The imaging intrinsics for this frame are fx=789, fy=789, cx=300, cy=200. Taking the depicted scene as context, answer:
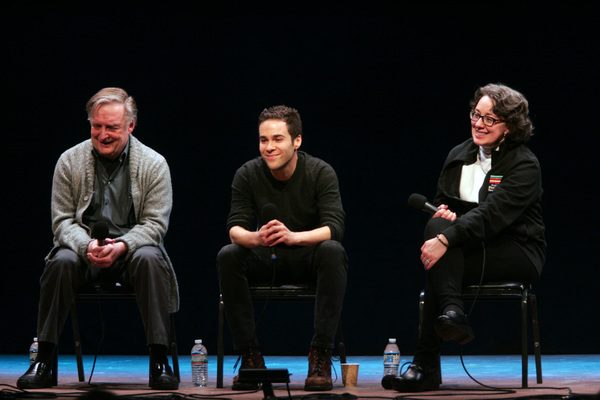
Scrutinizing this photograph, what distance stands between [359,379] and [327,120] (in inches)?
81.8

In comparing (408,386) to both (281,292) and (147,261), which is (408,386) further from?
(147,261)

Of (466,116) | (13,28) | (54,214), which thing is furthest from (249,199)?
(13,28)

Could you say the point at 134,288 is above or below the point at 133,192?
below

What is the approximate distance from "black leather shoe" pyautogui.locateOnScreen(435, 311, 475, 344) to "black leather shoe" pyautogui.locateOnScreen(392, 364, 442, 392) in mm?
214

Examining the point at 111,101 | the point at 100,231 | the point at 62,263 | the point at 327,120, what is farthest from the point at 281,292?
the point at 327,120

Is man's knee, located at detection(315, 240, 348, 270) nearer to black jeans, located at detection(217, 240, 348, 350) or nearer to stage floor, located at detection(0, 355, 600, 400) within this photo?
black jeans, located at detection(217, 240, 348, 350)

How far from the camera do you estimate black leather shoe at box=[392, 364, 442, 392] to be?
2855 mm

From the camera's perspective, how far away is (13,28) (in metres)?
5.23

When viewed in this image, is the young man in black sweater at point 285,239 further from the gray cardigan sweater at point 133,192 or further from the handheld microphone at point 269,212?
the gray cardigan sweater at point 133,192

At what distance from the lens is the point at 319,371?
295 centimetres

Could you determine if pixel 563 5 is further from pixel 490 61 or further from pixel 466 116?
pixel 466 116

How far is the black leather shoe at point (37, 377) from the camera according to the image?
2.91 m

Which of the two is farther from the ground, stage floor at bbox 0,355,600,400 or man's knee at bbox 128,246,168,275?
man's knee at bbox 128,246,168,275

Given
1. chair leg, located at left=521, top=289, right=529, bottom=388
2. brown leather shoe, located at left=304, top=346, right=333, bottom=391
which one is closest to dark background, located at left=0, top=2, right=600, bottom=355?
chair leg, located at left=521, top=289, right=529, bottom=388
